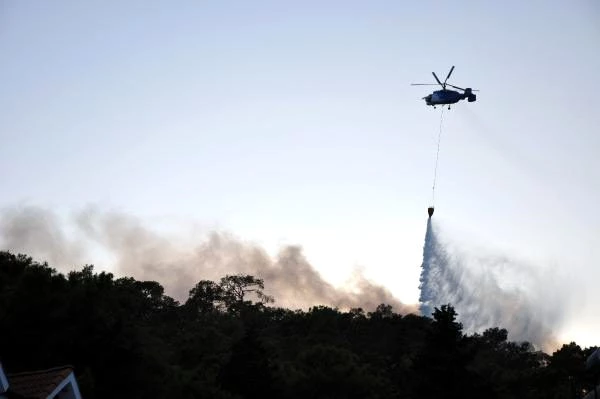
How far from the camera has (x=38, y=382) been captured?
67.3 feet

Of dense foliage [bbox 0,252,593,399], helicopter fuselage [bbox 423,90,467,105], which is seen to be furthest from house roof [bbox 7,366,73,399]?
helicopter fuselage [bbox 423,90,467,105]

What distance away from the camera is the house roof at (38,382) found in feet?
64.7

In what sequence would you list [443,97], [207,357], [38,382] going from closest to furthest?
[38,382], [443,97], [207,357]

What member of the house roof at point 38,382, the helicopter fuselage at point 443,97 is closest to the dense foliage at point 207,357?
the house roof at point 38,382

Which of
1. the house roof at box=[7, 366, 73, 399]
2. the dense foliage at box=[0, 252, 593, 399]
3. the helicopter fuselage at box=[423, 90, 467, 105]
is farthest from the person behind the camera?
the helicopter fuselage at box=[423, 90, 467, 105]

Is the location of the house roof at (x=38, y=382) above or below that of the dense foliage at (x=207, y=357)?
below

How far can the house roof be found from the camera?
64.7ft

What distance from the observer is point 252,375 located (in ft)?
208

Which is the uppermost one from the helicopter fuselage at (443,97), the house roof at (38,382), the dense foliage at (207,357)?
the helicopter fuselage at (443,97)

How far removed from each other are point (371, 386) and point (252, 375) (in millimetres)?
15267

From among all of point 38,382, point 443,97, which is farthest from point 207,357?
point 38,382

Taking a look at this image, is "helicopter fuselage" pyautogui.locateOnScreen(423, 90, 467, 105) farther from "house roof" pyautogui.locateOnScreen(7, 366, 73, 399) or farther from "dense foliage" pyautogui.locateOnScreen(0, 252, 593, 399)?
"house roof" pyautogui.locateOnScreen(7, 366, 73, 399)

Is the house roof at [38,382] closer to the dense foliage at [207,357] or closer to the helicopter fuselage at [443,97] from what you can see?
the dense foliage at [207,357]

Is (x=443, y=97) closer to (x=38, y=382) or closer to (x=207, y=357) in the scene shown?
(x=207, y=357)
